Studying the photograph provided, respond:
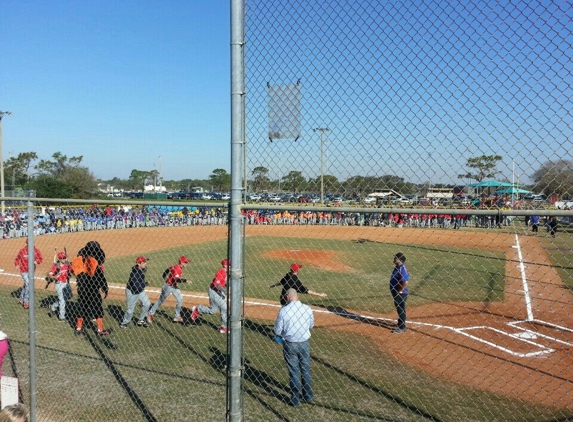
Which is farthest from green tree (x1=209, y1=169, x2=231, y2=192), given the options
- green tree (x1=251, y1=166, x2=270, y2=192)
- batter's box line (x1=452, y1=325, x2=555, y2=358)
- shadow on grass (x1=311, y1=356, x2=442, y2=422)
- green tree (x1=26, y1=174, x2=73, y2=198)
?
green tree (x1=26, y1=174, x2=73, y2=198)

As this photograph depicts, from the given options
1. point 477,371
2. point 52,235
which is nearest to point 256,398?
point 477,371

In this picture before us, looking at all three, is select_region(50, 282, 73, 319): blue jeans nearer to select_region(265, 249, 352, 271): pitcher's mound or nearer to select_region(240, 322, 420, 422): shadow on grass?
select_region(240, 322, 420, 422): shadow on grass

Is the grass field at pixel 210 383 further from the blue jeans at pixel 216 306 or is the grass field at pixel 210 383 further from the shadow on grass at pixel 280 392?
the blue jeans at pixel 216 306

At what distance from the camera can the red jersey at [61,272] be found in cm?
993

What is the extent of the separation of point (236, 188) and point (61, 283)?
8.17 metres

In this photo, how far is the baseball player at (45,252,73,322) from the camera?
973cm

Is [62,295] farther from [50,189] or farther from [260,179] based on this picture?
[50,189]

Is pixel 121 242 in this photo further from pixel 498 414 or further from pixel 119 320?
pixel 498 414

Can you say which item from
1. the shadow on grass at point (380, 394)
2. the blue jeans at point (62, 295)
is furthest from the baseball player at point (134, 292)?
the shadow on grass at point (380, 394)

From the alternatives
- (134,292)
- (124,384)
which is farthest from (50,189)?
(124,384)

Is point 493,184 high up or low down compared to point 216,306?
up

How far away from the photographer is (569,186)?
255 centimetres

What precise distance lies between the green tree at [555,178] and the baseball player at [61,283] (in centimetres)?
977

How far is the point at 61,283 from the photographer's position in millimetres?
9812
